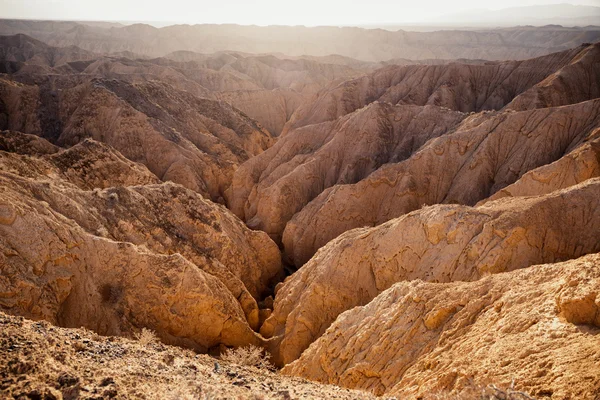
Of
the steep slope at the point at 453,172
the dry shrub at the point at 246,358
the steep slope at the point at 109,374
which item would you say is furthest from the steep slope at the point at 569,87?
the steep slope at the point at 109,374

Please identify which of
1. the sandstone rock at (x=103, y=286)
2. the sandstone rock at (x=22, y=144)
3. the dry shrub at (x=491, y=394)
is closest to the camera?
the dry shrub at (x=491, y=394)

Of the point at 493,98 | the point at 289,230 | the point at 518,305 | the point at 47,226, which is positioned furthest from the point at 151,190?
the point at 493,98

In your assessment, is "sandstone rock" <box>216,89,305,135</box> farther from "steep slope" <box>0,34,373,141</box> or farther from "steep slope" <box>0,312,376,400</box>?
"steep slope" <box>0,312,376,400</box>

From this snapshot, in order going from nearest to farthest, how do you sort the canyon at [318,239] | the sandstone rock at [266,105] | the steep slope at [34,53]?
1. the canyon at [318,239]
2. the sandstone rock at [266,105]
3. the steep slope at [34,53]

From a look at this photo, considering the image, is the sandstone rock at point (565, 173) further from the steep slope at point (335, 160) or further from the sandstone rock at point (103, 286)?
the sandstone rock at point (103, 286)

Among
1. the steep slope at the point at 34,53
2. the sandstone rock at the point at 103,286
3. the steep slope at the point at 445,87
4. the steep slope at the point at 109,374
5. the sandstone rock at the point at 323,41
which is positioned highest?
the sandstone rock at the point at 323,41

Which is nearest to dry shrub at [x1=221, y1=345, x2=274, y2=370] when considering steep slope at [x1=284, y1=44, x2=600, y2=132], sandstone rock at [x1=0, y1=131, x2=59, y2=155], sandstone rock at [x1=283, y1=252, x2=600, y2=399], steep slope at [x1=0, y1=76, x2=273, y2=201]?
sandstone rock at [x1=283, y1=252, x2=600, y2=399]

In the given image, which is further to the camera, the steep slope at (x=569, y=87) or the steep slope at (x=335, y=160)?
the steep slope at (x=569, y=87)
